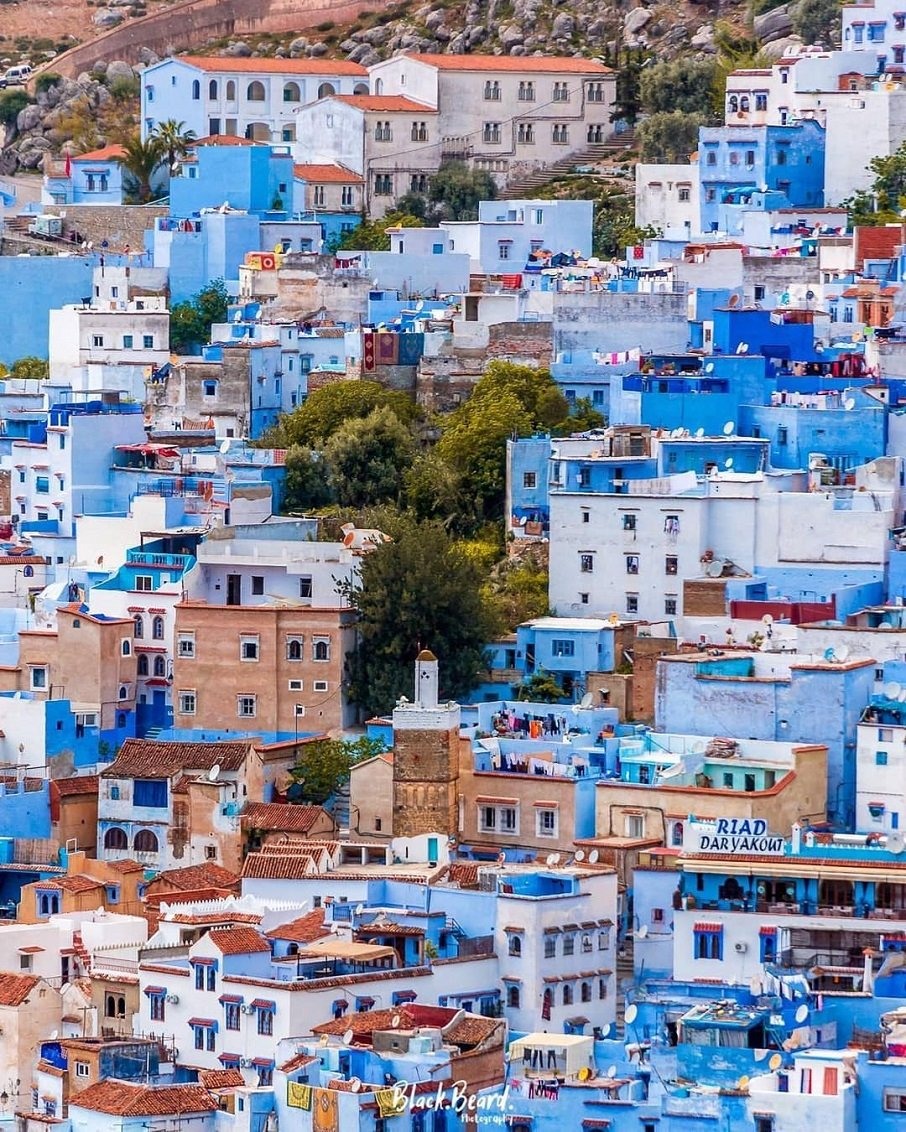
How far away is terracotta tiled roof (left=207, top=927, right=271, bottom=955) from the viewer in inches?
1608

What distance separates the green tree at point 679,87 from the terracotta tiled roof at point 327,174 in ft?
18.7

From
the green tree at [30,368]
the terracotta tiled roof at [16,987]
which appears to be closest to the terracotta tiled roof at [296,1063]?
the terracotta tiled roof at [16,987]

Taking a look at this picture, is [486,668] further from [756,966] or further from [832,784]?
[756,966]

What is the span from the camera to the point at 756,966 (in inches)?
1623

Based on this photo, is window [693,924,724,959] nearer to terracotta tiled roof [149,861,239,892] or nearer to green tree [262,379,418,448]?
terracotta tiled roof [149,861,239,892]

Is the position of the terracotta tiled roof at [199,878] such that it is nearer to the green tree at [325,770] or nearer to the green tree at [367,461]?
the green tree at [325,770]

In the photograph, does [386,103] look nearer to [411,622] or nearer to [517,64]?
[517,64]

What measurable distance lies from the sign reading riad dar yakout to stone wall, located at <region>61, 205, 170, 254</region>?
3053cm

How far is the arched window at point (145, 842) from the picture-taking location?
47719 millimetres

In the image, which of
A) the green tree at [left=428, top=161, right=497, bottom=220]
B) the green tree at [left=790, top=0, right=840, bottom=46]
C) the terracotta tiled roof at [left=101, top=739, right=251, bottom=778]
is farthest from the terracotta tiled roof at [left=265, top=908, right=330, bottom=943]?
the green tree at [left=790, top=0, right=840, bottom=46]

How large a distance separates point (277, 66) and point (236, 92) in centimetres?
121

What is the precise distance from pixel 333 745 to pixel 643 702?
377 centimetres

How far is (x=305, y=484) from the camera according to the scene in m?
56.9

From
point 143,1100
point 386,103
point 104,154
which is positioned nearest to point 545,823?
point 143,1100
